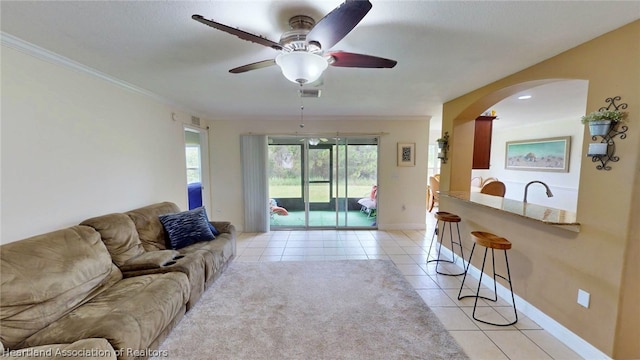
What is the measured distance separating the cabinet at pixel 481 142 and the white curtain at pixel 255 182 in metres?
3.54

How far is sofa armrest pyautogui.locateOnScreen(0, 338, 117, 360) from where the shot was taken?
125cm

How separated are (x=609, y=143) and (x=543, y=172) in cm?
524

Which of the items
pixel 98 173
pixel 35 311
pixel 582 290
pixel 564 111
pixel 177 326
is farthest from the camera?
pixel 564 111

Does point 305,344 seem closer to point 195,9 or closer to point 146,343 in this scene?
point 146,343

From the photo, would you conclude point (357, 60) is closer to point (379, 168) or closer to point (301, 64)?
point (301, 64)

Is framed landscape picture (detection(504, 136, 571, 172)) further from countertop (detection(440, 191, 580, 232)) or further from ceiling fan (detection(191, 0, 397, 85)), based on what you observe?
ceiling fan (detection(191, 0, 397, 85))

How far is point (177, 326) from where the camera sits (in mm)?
2125

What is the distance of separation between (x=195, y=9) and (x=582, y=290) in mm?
3208

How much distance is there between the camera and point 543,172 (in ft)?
19.1

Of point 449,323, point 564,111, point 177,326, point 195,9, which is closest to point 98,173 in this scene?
point 177,326

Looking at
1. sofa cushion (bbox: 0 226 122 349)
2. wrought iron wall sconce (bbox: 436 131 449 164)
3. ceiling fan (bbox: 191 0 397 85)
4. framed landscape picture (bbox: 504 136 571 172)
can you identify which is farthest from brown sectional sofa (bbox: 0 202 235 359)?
framed landscape picture (bbox: 504 136 571 172)

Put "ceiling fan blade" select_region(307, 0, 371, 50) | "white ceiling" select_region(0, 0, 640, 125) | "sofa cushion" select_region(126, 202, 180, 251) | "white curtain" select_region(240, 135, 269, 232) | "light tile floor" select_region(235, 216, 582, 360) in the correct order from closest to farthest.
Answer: "ceiling fan blade" select_region(307, 0, 371, 50) → "white ceiling" select_region(0, 0, 640, 125) → "light tile floor" select_region(235, 216, 582, 360) → "sofa cushion" select_region(126, 202, 180, 251) → "white curtain" select_region(240, 135, 269, 232)

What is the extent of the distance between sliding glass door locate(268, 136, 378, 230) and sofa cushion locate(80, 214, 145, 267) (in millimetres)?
2876

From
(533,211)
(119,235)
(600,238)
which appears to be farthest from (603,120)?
(119,235)
